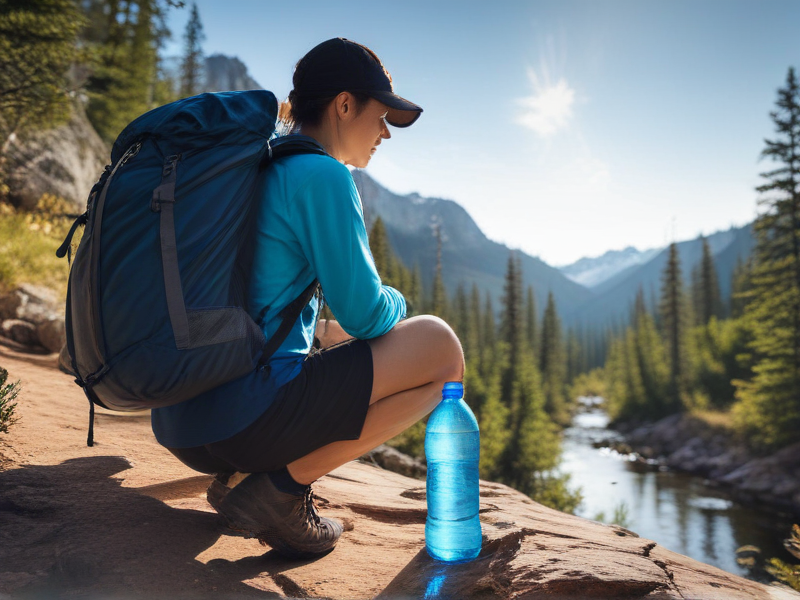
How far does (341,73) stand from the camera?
2.07 meters

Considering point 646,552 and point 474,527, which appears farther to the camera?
point 646,552

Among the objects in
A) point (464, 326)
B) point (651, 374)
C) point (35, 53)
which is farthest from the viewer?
point (464, 326)

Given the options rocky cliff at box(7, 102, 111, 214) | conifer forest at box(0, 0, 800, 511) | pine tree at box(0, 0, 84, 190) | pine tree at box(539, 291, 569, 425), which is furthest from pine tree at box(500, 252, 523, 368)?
pine tree at box(0, 0, 84, 190)

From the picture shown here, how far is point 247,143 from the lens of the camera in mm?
1802

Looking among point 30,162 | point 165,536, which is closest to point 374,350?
point 165,536

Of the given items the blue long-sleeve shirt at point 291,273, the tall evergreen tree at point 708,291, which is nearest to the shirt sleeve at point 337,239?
the blue long-sleeve shirt at point 291,273

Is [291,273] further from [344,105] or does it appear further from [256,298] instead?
[344,105]

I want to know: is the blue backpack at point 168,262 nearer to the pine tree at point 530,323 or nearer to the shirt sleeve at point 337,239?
the shirt sleeve at point 337,239

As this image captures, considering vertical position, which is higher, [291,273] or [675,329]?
[675,329]

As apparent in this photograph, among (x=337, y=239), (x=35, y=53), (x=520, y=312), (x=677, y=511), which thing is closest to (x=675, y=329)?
Result: (x=520, y=312)

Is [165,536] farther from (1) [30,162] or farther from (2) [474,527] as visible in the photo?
(1) [30,162]

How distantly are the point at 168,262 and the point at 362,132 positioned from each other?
3.32 feet

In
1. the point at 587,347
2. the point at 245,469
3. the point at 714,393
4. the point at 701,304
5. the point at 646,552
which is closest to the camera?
the point at 245,469

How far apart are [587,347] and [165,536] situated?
108 meters
